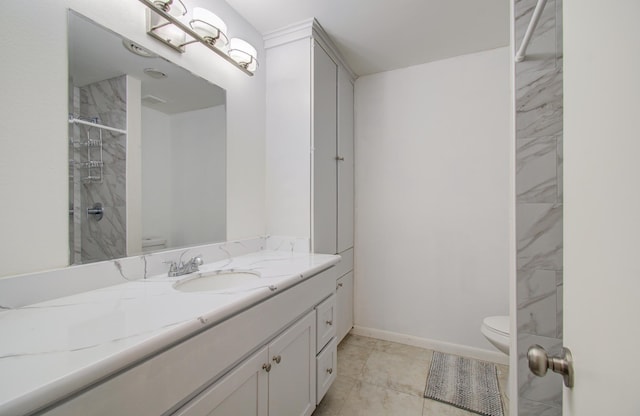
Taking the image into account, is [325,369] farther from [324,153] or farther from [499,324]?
[324,153]

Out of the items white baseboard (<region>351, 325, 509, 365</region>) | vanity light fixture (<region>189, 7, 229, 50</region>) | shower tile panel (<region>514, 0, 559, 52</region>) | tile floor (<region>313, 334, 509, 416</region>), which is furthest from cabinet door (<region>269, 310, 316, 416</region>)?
shower tile panel (<region>514, 0, 559, 52</region>)

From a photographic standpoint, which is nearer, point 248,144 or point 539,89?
point 539,89

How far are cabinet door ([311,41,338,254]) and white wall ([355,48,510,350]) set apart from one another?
0.50 metres

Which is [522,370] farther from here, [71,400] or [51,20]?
[51,20]

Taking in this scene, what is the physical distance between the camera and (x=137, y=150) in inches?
45.1

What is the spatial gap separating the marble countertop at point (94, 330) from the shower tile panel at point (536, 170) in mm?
1118

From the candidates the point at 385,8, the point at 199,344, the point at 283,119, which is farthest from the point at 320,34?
the point at 199,344

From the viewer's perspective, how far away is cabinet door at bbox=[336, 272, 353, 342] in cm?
211

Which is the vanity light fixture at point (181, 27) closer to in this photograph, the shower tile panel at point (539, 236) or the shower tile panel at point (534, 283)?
the shower tile panel at point (539, 236)

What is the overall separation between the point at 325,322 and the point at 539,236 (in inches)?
43.8

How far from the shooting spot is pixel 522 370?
1.13 m

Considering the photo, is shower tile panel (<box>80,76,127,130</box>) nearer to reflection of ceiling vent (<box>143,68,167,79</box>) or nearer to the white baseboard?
reflection of ceiling vent (<box>143,68,167,79</box>)

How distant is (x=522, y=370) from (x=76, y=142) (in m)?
2.01

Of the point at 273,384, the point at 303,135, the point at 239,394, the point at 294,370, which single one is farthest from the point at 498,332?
the point at 303,135
